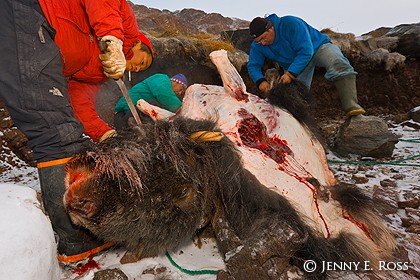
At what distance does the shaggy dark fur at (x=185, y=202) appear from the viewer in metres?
1.45

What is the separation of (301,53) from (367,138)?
1384 mm

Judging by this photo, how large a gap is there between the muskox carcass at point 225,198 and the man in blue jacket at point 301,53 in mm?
2207

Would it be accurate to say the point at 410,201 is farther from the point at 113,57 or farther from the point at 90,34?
the point at 90,34

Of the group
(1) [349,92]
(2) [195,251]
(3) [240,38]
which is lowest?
(2) [195,251]

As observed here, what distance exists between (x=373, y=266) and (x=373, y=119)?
2.65 meters

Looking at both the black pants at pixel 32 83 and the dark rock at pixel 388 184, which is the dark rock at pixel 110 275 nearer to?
the black pants at pixel 32 83

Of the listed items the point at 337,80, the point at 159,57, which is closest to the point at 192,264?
the point at 337,80

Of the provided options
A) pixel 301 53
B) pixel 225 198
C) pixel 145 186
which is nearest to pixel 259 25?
pixel 301 53

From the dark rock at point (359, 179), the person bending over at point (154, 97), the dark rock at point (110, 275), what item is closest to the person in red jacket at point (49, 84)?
the dark rock at point (110, 275)

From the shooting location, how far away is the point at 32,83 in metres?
1.74

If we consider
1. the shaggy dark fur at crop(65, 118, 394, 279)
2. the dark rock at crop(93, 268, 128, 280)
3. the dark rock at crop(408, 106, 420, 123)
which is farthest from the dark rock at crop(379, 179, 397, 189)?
the dark rock at crop(408, 106, 420, 123)

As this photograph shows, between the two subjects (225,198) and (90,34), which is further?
(90,34)

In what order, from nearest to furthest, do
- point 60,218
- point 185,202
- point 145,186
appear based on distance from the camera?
1. point 145,186
2. point 185,202
3. point 60,218

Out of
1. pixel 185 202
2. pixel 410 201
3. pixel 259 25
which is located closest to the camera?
pixel 185 202
